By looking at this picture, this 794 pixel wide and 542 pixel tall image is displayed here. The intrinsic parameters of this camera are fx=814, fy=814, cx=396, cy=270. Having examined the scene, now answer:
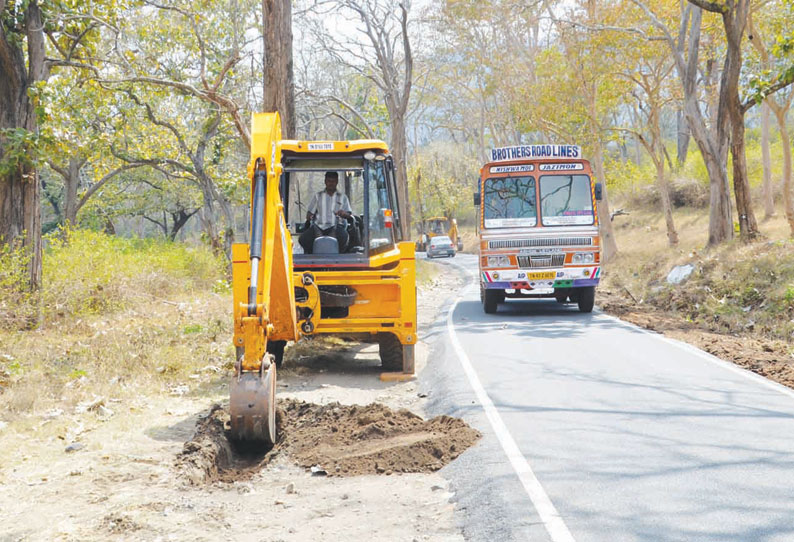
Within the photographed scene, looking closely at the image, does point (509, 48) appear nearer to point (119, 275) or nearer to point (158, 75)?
point (158, 75)

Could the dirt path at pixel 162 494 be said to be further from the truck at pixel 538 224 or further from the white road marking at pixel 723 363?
the truck at pixel 538 224

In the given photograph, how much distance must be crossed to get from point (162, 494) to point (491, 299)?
39.6ft

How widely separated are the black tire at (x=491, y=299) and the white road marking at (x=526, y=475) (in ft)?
24.7

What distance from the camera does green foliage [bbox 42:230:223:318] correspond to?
1508 centimetres

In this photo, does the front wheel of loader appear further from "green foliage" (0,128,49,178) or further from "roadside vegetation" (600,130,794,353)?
"green foliage" (0,128,49,178)

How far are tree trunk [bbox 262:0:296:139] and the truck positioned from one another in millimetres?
4420

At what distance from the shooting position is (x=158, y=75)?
23.8 metres

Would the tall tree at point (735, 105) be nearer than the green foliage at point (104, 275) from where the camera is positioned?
No

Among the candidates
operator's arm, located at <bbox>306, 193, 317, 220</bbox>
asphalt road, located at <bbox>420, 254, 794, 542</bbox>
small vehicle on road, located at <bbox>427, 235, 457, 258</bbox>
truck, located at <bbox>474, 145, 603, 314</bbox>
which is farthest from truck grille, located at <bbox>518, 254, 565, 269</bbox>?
small vehicle on road, located at <bbox>427, 235, 457, 258</bbox>

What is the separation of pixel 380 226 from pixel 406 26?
1951 centimetres

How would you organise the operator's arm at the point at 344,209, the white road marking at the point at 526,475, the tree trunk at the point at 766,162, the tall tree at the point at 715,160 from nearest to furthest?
the white road marking at the point at 526,475
the operator's arm at the point at 344,209
the tall tree at the point at 715,160
the tree trunk at the point at 766,162

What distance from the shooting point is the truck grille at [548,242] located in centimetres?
1627

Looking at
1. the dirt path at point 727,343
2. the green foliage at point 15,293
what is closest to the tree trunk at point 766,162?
the dirt path at point 727,343

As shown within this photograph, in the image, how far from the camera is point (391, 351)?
35.9 feet
